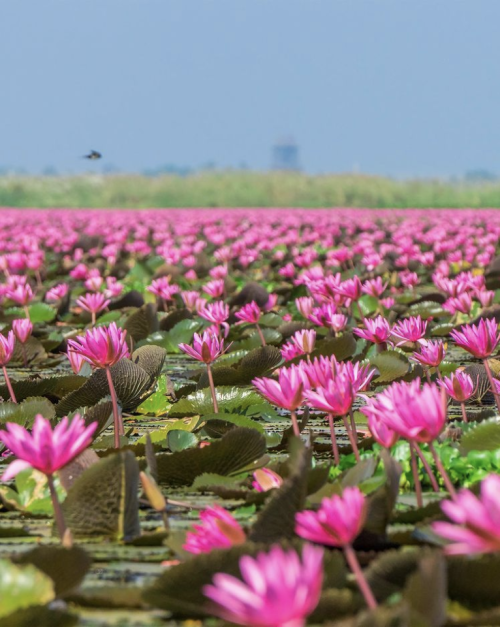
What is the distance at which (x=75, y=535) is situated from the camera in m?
2.20

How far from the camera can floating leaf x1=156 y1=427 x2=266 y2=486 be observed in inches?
102

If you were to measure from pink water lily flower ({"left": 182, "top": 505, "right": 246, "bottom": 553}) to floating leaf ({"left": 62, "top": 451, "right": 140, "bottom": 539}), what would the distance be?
14.6 inches

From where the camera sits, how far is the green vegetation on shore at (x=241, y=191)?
127 ft

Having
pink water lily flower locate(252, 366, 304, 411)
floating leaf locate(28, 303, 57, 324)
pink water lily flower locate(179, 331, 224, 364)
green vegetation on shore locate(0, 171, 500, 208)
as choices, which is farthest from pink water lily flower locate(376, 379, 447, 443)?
green vegetation on shore locate(0, 171, 500, 208)

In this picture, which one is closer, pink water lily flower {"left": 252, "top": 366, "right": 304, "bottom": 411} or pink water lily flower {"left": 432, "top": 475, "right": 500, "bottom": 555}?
pink water lily flower {"left": 432, "top": 475, "right": 500, "bottom": 555}

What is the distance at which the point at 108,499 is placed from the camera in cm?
213

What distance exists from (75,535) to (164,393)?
6.05 ft

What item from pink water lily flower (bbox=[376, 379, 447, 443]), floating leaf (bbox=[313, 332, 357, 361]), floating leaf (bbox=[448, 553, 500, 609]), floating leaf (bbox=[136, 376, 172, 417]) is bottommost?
floating leaf (bbox=[136, 376, 172, 417])

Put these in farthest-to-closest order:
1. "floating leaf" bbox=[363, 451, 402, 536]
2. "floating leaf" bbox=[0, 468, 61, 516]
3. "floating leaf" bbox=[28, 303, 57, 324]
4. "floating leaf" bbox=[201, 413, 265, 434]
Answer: "floating leaf" bbox=[28, 303, 57, 324], "floating leaf" bbox=[201, 413, 265, 434], "floating leaf" bbox=[0, 468, 61, 516], "floating leaf" bbox=[363, 451, 402, 536]

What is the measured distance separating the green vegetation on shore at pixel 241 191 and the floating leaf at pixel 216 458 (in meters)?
35.5

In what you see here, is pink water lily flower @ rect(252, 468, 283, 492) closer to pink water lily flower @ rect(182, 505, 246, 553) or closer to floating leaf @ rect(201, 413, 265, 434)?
pink water lily flower @ rect(182, 505, 246, 553)

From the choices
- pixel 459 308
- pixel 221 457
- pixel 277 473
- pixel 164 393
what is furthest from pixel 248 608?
pixel 459 308

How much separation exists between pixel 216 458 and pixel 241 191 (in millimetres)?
39143

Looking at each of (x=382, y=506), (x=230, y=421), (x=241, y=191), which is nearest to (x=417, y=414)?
(x=382, y=506)
